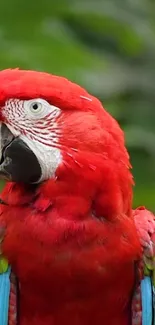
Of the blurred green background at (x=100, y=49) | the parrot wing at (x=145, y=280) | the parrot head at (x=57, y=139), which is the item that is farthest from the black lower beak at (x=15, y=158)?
the blurred green background at (x=100, y=49)

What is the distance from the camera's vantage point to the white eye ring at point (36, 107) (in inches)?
80.7

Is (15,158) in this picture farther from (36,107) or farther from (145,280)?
(145,280)

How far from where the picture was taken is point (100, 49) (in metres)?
3.28

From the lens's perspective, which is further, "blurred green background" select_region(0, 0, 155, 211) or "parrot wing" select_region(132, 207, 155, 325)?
"blurred green background" select_region(0, 0, 155, 211)

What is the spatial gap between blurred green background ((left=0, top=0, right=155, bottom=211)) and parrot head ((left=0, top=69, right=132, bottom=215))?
0.44m

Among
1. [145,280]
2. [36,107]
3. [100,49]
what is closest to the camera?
[36,107]

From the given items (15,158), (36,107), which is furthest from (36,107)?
(15,158)

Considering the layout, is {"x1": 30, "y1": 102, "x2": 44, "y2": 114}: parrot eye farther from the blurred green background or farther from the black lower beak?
the blurred green background

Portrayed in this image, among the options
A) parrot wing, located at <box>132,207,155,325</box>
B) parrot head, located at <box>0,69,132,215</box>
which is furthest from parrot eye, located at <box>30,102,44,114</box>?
parrot wing, located at <box>132,207,155,325</box>

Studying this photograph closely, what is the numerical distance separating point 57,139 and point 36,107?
0.28ft

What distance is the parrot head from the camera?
205 centimetres

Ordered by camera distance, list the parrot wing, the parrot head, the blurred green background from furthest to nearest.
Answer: the blurred green background < the parrot wing < the parrot head

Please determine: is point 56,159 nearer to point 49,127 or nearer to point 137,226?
point 49,127

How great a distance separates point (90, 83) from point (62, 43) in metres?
0.45
